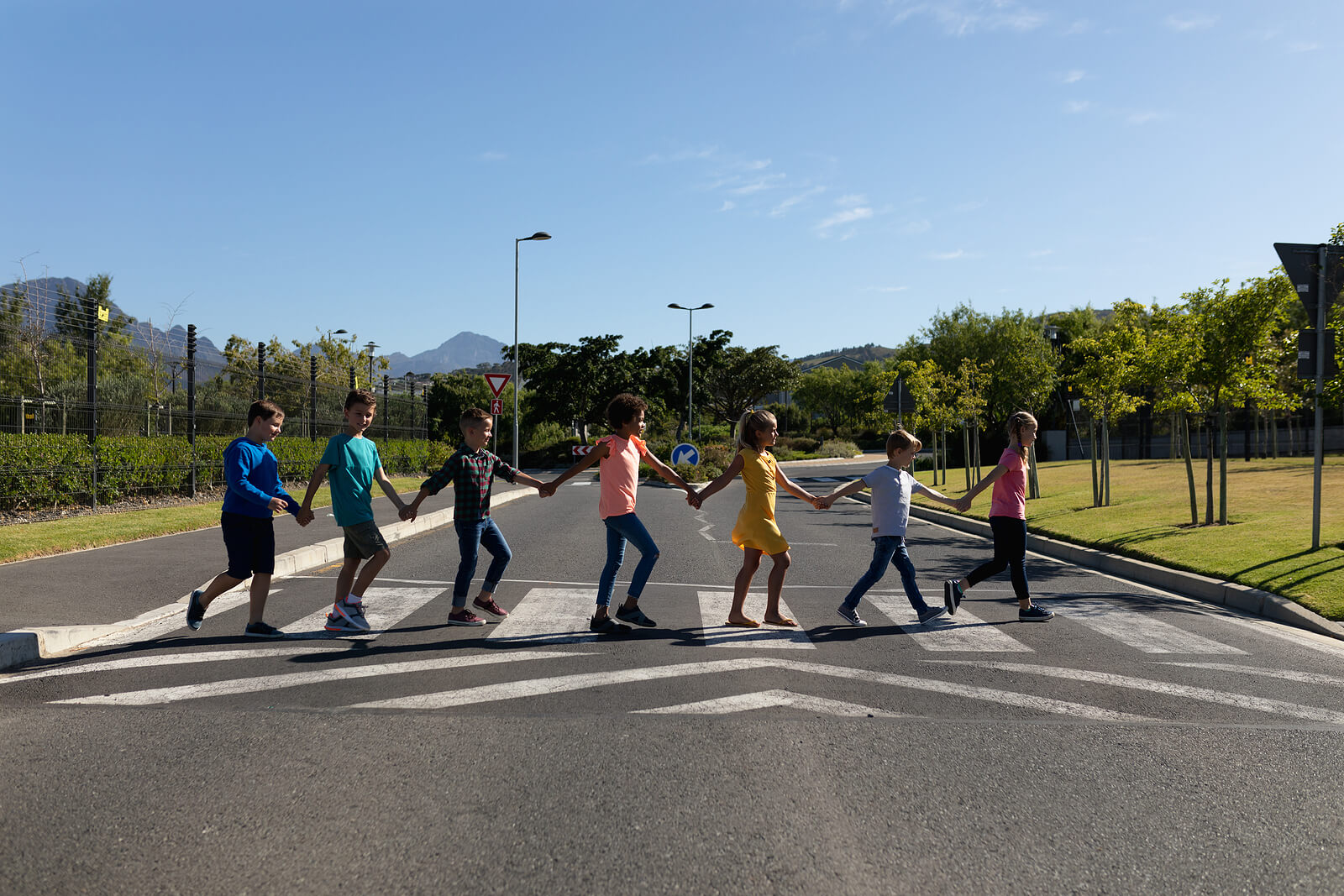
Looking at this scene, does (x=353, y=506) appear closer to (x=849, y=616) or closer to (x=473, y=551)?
(x=473, y=551)

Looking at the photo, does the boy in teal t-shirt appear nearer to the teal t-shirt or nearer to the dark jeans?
the teal t-shirt

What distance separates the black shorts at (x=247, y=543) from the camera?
21.9 feet

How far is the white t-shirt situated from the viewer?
25.3ft

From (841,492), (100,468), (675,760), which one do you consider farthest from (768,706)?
(100,468)

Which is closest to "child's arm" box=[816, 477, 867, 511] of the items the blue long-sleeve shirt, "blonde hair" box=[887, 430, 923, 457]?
"blonde hair" box=[887, 430, 923, 457]

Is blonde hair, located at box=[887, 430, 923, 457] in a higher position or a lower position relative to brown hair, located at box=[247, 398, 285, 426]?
lower

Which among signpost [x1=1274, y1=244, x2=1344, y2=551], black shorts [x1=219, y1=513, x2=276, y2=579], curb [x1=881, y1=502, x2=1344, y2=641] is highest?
signpost [x1=1274, y1=244, x2=1344, y2=551]

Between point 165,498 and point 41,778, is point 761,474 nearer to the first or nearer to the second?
point 41,778

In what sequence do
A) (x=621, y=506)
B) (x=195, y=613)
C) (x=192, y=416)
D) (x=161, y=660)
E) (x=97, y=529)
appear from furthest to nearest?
(x=192, y=416) < (x=97, y=529) < (x=621, y=506) < (x=195, y=613) < (x=161, y=660)

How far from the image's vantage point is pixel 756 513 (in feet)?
24.1

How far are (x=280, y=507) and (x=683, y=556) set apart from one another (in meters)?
6.47

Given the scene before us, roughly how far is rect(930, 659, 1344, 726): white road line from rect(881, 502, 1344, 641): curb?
2935 millimetres

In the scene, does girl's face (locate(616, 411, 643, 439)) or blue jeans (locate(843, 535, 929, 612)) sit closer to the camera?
girl's face (locate(616, 411, 643, 439))

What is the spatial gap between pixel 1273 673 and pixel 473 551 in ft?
18.0
